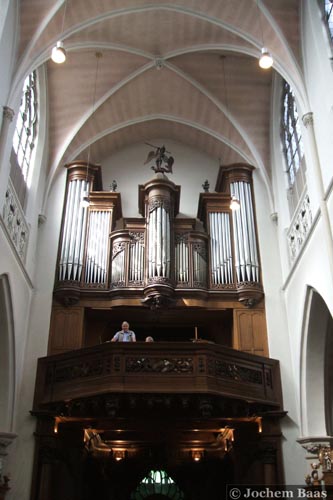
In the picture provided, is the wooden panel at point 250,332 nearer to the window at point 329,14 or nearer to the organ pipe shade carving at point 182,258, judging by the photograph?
the organ pipe shade carving at point 182,258

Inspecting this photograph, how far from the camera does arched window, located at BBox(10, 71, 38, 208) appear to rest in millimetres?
13139

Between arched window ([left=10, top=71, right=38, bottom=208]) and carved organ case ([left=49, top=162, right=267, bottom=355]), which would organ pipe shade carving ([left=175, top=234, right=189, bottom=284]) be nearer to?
carved organ case ([left=49, top=162, right=267, bottom=355])

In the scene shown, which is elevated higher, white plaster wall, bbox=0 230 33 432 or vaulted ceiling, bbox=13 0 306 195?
vaulted ceiling, bbox=13 0 306 195

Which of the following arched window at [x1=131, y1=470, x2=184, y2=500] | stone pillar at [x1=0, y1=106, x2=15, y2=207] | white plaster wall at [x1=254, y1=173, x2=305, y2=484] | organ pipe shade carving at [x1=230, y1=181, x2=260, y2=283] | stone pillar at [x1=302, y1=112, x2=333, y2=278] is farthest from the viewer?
arched window at [x1=131, y1=470, x2=184, y2=500]

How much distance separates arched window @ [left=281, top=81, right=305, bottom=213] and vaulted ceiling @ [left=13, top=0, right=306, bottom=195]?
870 millimetres

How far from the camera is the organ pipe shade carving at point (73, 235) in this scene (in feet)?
46.2

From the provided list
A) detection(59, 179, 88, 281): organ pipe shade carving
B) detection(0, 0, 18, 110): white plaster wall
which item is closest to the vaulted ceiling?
detection(0, 0, 18, 110): white plaster wall

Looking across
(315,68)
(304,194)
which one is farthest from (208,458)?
(315,68)

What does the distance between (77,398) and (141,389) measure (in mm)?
1437

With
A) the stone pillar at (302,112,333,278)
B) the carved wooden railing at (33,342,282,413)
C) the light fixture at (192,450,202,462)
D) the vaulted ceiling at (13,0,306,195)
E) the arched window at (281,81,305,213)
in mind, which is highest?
the vaulted ceiling at (13,0,306,195)

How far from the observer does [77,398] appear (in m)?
11.4

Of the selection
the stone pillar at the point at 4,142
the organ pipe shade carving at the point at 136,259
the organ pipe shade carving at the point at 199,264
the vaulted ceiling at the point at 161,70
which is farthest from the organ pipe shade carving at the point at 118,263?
the stone pillar at the point at 4,142

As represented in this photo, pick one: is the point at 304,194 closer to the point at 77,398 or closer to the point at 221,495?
the point at 77,398

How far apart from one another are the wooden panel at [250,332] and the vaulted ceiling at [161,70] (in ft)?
13.8
